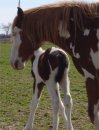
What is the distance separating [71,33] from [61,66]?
81.8 inches

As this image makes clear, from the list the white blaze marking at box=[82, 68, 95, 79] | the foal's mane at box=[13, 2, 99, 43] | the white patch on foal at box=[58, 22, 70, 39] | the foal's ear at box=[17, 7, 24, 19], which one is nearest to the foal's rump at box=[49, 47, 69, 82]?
the foal's mane at box=[13, 2, 99, 43]

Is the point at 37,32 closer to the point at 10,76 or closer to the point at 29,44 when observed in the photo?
the point at 29,44

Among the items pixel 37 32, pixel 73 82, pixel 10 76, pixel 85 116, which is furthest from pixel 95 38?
pixel 10 76

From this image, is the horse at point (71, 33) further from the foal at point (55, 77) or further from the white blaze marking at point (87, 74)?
the foal at point (55, 77)

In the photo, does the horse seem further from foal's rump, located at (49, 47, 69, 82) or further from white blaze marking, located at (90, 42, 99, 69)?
foal's rump, located at (49, 47, 69, 82)

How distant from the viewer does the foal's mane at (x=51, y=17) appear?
4.31 metres

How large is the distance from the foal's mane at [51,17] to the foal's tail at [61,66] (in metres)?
1.66

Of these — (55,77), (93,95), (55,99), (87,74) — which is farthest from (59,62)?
(93,95)

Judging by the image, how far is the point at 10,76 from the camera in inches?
563

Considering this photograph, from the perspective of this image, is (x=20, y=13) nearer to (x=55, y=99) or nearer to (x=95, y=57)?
(x=95, y=57)

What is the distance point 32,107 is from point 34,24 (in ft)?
8.20

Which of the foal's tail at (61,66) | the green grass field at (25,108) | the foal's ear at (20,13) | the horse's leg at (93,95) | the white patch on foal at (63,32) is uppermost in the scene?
the foal's ear at (20,13)

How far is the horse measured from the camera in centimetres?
420

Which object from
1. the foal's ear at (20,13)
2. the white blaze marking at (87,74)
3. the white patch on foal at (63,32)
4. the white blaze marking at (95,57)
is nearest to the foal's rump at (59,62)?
the foal's ear at (20,13)
